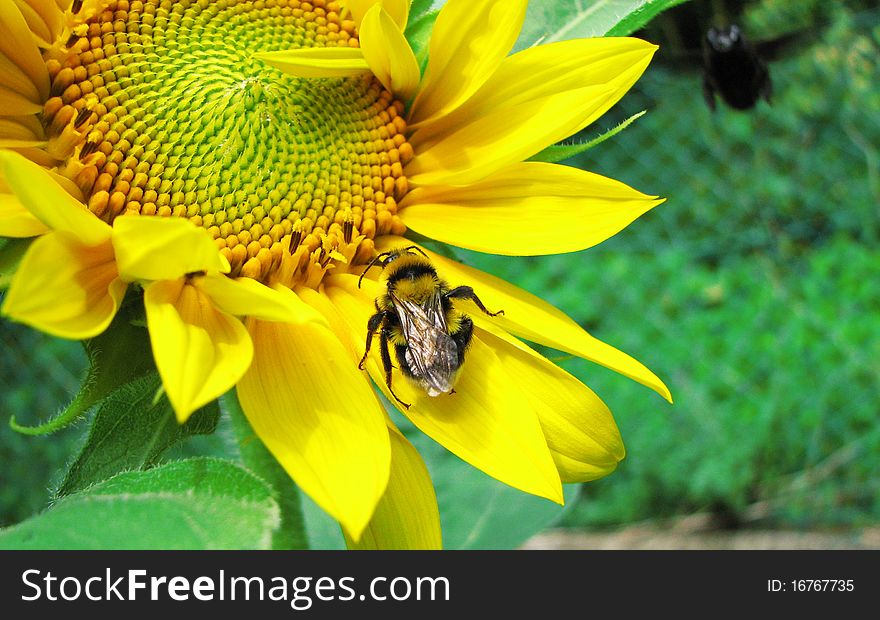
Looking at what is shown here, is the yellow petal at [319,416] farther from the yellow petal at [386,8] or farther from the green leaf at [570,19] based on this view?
the green leaf at [570,19]

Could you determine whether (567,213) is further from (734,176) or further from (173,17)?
(734,176)

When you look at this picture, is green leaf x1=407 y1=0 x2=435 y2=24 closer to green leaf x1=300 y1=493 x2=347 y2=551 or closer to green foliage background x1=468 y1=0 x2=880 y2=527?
green leaf x1=300 y1=493 x2=347 y2=551

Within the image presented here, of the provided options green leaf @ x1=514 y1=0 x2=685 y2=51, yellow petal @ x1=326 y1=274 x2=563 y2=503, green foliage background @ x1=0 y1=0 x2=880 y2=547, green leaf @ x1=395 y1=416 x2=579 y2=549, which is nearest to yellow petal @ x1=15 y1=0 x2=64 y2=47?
yellow petal @ x1=326 y1=274 x2=563 y2=503

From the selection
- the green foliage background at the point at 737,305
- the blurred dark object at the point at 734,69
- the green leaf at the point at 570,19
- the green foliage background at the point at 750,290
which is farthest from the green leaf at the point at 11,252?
the green foliage background at the point at 750,290

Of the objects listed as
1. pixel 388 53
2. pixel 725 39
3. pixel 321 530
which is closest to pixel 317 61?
pixel 388 53

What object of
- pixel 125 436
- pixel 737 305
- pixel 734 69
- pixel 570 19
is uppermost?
pixel 737 305

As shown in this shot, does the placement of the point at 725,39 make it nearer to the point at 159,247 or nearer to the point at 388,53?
the point at 388,53

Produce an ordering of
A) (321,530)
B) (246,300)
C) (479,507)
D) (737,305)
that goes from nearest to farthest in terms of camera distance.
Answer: (246,300), (321,530), (479,507), (737,305)
